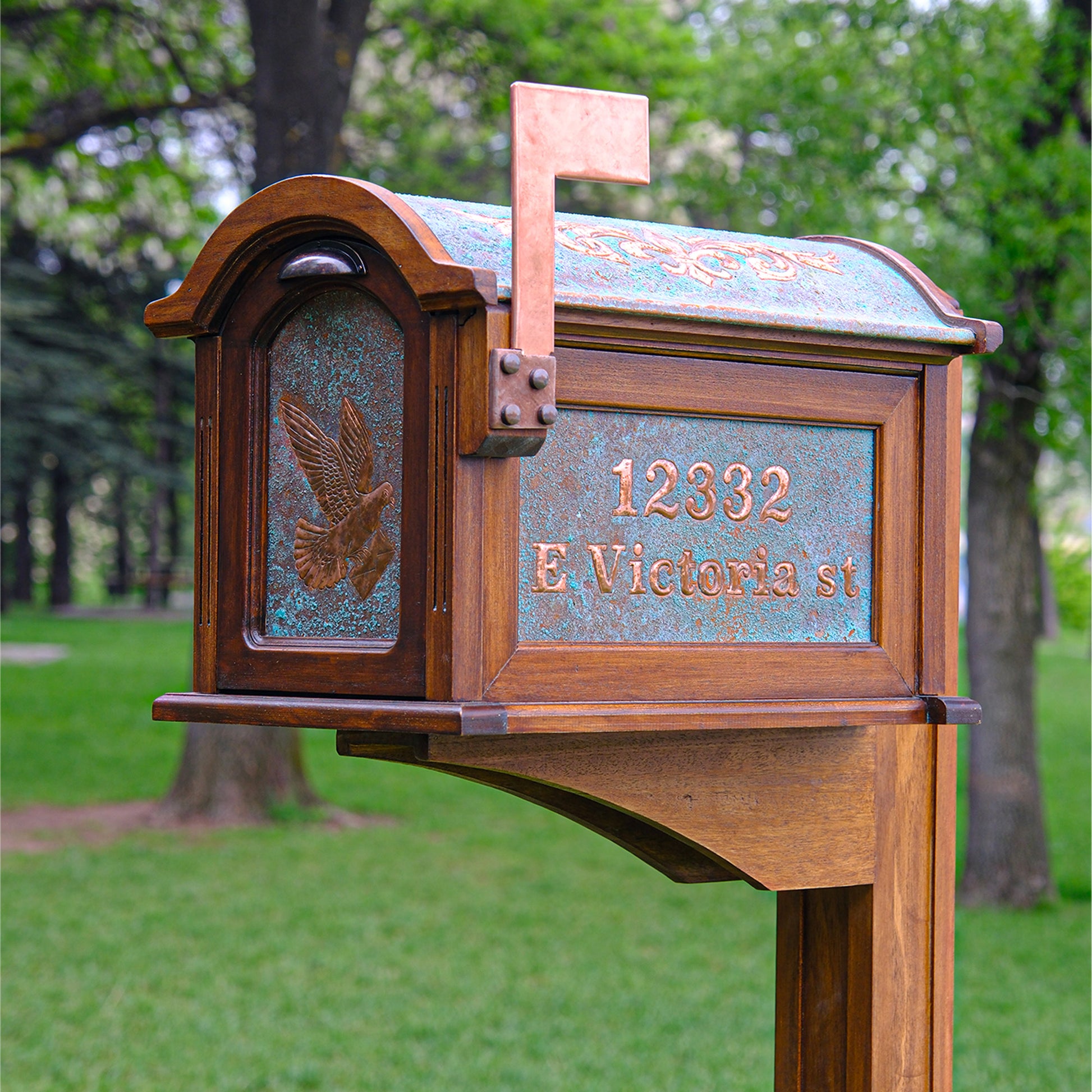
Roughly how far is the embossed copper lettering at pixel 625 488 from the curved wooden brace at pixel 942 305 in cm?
47

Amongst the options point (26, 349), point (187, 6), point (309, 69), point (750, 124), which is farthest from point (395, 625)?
point (26, 349)

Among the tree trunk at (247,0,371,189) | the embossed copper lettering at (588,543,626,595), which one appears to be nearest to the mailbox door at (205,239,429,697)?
the embossed copper lettering at (588,543,626,595)

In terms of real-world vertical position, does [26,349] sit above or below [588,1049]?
above

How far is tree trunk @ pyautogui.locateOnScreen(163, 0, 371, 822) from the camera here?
7859 mm

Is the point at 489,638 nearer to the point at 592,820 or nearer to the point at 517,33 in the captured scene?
the point at 592,820

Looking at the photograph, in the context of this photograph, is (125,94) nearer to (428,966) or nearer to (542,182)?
(428,966)

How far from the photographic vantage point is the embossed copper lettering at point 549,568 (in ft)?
5.06

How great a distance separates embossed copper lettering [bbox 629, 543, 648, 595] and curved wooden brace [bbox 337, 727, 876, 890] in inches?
8.1

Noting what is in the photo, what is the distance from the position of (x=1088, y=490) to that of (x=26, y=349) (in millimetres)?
19795

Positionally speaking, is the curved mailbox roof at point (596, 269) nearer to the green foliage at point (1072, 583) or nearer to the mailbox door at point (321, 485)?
the mailbox door at point (321, 485)

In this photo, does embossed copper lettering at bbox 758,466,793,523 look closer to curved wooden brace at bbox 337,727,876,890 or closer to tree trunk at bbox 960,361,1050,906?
curved wooden brace at bbox 337,727,876,890

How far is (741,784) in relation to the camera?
5.93ft

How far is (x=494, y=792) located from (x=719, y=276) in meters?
A: 9.98

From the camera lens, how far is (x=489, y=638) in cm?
148
